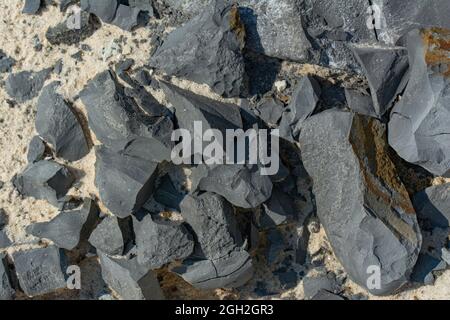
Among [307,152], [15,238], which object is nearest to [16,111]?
[15,238]

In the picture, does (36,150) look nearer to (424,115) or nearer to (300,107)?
(300,107)

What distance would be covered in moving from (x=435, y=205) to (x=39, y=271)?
1.36 m

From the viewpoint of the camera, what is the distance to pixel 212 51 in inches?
81.4

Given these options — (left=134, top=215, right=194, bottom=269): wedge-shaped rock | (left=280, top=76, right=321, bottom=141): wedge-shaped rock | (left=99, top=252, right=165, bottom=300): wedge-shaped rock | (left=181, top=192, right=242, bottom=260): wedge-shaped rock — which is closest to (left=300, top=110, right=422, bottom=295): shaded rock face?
(left=280, top=76, right=321, bottom=141): wedge-shaped rock

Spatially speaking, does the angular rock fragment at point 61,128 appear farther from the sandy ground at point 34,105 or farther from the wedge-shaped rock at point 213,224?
the wedge-shaped rock at point 213,224

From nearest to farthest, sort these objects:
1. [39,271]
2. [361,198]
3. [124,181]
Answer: [361,198] < [124,181] < [39,271]

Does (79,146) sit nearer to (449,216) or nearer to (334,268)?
(334,268)

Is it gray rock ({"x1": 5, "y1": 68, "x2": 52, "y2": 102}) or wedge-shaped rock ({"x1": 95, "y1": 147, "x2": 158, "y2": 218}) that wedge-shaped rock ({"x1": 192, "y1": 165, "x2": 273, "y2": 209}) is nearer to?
wedge-shaped rock ({"x1": 95, "y1": 147, "x2": 158, "y2": 218})

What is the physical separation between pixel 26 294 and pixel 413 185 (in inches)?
55.0

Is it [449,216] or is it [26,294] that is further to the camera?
[26,294]

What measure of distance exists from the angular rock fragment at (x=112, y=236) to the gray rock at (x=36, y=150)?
1.08 ft

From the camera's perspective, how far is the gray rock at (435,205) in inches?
82.4

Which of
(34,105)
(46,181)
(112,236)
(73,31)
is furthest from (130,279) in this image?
(73,31)

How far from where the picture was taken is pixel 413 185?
2.15 m
